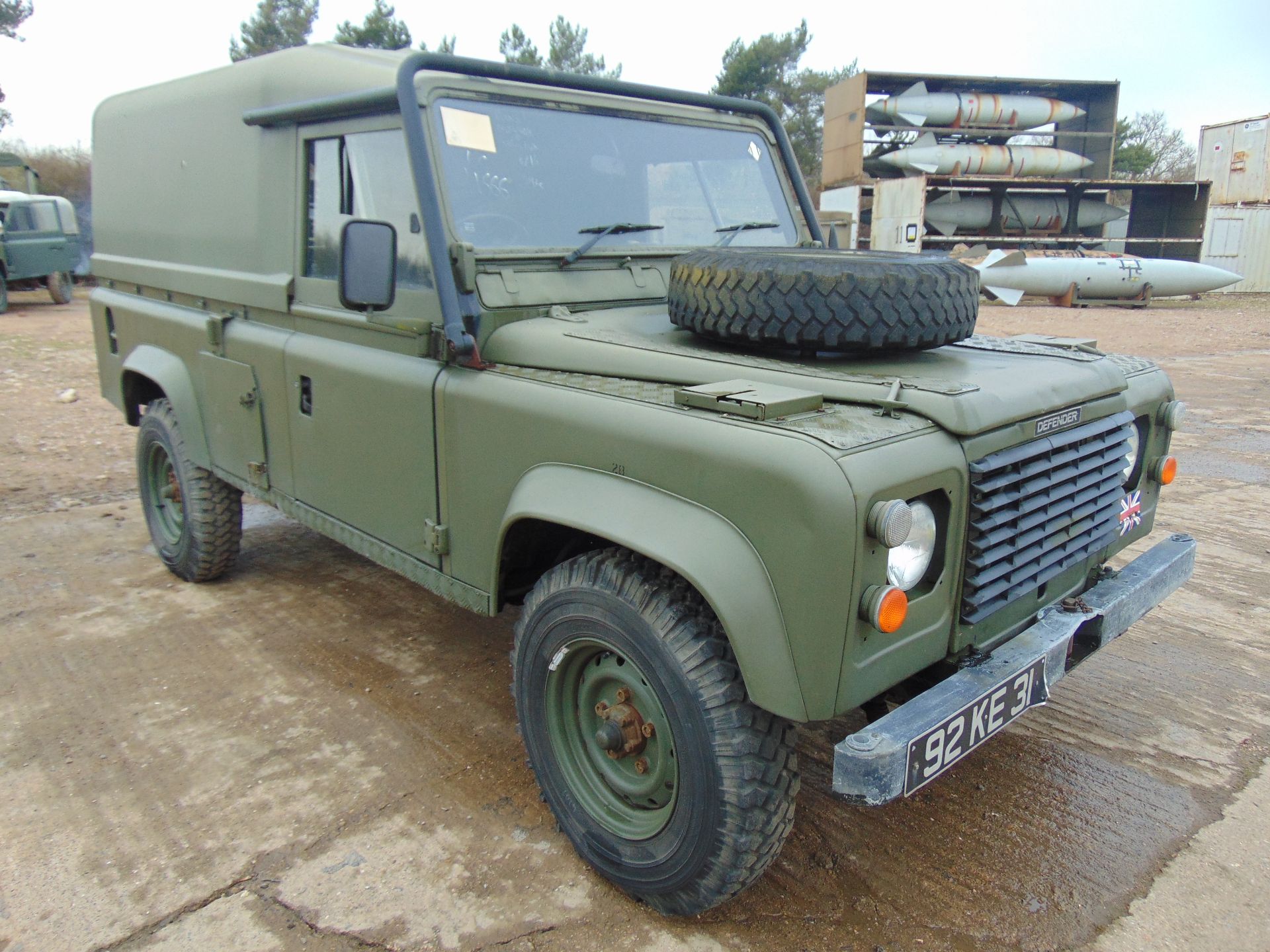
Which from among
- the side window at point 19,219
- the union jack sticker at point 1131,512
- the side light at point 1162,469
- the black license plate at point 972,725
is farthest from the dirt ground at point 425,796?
the side window at point 19,219

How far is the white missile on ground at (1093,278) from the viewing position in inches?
758

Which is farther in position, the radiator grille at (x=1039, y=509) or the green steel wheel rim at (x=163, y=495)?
the green steel wheel rim at (x=163, y=495)

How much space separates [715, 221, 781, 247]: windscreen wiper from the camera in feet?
11.9

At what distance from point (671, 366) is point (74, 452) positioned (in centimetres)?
631

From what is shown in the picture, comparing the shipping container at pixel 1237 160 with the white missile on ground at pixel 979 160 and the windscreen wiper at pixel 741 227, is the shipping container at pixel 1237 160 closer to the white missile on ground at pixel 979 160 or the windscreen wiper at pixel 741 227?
the white missile on ground at pixel 979 160

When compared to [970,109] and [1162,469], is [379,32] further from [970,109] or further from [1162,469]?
[1162,469]

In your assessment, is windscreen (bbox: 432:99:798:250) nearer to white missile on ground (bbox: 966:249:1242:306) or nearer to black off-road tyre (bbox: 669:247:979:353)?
black off-road tyre (bbox: 669:247:979:353)

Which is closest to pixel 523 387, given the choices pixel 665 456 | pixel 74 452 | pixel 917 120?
pixel 665 456

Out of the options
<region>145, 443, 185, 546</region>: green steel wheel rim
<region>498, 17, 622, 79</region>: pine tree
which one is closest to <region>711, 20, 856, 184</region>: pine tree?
<region>498, 17, 622, 79</region>: pine tree

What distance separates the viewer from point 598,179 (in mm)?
3324

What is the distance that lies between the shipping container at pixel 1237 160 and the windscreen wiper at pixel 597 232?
26575 mm

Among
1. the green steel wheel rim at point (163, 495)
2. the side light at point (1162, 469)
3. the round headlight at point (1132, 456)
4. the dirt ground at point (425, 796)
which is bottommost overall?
the dirt ground at point (425, 796)

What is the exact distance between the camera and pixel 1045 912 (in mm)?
2443

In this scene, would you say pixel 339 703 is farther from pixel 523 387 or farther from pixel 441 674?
pixel 523 387
